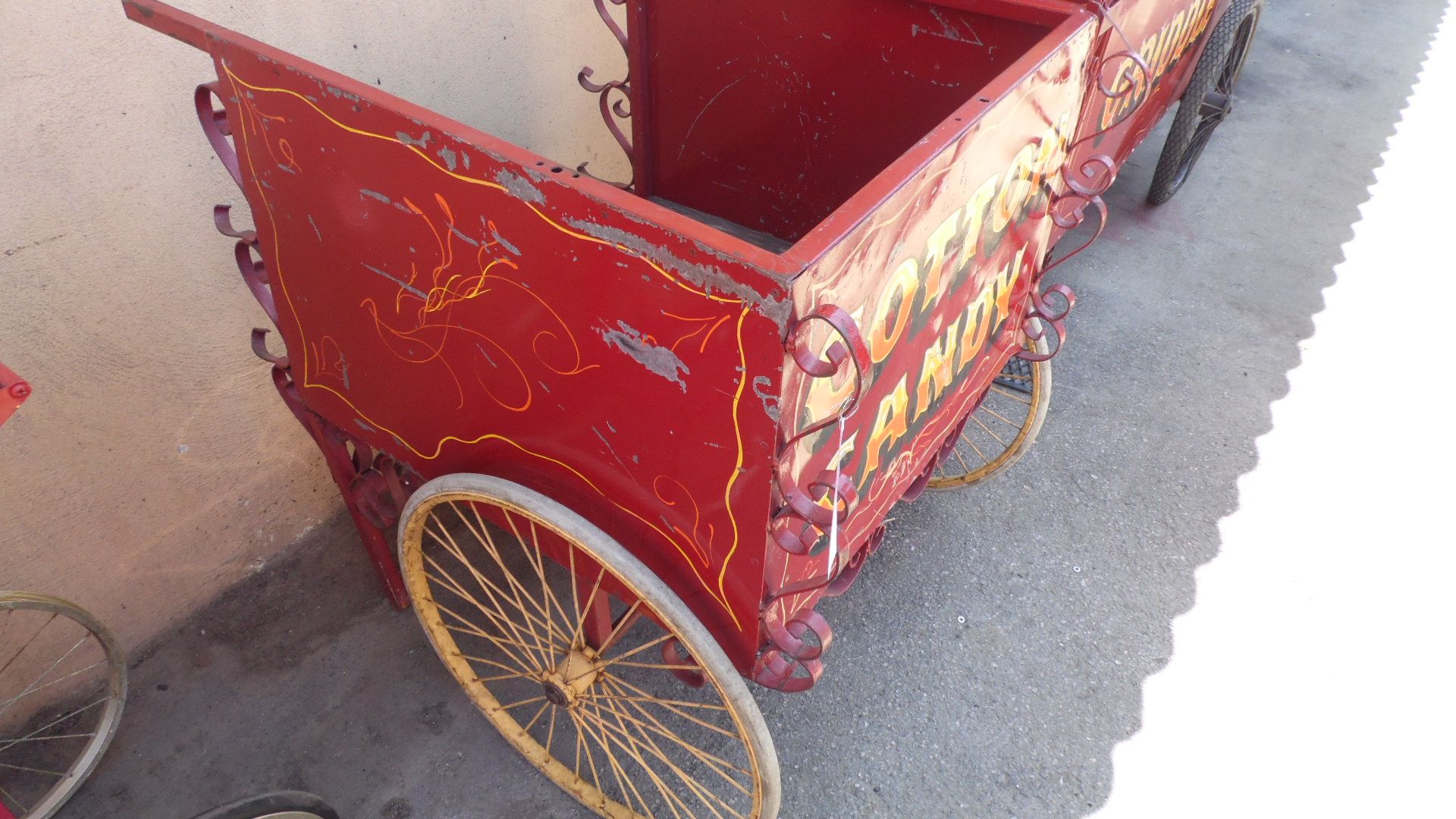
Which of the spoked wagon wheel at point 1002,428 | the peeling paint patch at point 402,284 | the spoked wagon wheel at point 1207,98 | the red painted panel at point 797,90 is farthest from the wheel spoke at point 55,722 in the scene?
the spoked wagon wheel at point 1207,98

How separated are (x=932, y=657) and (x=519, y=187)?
5.10 feet

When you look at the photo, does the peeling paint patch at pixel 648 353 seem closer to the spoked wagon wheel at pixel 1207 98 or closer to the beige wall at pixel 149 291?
the beige wall at pixel 149 291

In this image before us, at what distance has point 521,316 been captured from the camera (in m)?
1.15

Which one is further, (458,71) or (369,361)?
(458,71)

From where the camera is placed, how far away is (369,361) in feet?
4.67

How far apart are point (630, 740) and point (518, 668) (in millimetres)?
572

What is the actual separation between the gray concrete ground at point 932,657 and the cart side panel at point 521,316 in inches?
29.7

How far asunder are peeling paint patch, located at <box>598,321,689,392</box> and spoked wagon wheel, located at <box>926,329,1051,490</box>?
110 centimetres

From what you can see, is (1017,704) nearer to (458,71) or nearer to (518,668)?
(518,668)

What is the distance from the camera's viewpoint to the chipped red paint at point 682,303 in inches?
38.4

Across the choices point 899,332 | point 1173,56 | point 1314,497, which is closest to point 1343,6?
point 1173,56

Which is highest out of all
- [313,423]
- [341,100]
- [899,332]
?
[341,100]

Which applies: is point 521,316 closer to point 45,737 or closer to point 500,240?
point 500,240

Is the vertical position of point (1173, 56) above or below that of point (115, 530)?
above
